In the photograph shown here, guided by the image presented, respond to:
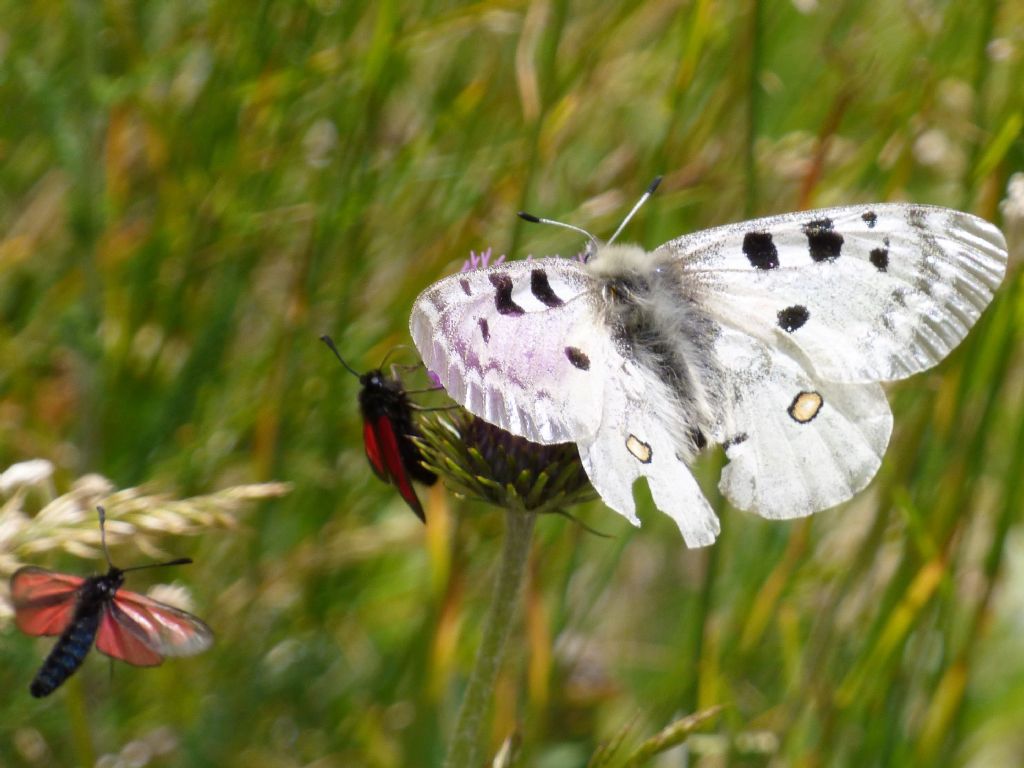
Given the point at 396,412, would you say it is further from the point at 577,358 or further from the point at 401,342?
the point at 401,342

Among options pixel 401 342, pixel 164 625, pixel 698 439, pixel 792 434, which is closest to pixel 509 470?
pixel 698 439

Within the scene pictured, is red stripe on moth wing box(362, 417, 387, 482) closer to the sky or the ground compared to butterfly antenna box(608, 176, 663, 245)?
closer to the ground

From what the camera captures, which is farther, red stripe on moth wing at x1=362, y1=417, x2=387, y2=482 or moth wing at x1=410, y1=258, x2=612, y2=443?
red stripe on moth wing at x1=362, y1=417, x2=387, y2=482

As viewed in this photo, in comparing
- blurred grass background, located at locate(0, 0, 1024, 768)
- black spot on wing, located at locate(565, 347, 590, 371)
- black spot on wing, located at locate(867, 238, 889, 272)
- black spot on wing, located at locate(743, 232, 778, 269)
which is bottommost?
blurred grass background, located at locate(0, 0, 1024, 768)

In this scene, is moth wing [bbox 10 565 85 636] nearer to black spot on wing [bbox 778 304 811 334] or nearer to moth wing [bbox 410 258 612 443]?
moth wing [bbox 410 258 612 443]

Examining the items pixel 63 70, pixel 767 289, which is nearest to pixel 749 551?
pixel 767 289

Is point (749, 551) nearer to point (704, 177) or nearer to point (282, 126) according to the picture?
point (704, 177)

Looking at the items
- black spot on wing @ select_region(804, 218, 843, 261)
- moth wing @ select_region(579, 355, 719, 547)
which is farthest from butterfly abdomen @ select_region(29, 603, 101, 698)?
black spot on wing @ select_region(804, 218, 843, 261)
